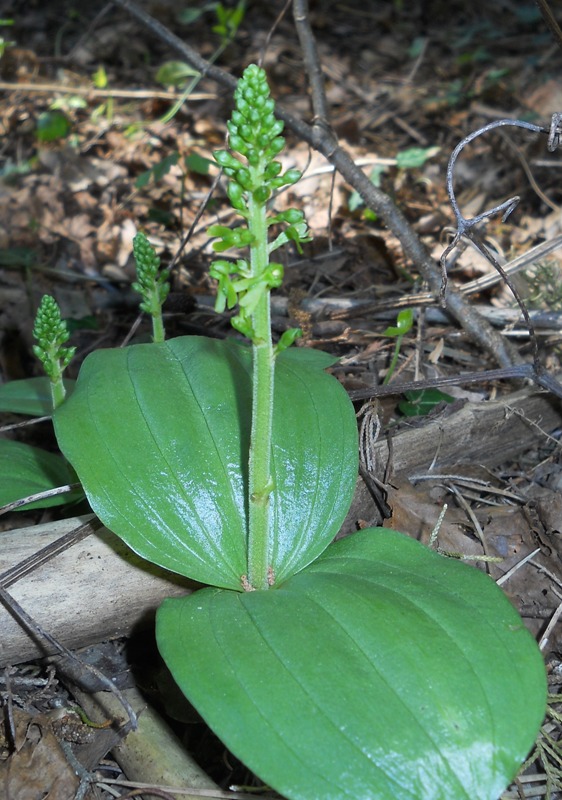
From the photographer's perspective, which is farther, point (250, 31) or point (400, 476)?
point (250, 31)

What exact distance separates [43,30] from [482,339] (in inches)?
244

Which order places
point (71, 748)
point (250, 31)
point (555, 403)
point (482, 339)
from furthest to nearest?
point (250, 31) → point (482, 339) → point (555, 403) → point (71, 748)

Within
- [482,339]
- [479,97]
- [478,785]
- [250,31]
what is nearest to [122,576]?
[478,785]

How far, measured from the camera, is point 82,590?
2066 mm

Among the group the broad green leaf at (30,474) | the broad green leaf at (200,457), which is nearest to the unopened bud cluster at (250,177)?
the broad green leaf at (200,457)

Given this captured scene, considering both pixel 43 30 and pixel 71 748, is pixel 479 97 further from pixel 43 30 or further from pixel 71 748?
pixel 71 748

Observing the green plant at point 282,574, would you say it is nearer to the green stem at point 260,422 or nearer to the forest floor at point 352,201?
the green stem at point 260,422

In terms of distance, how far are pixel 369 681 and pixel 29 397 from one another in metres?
1.83

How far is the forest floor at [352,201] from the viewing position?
2641 mm

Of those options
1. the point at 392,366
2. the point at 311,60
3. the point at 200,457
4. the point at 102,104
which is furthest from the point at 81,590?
the point at 102,104

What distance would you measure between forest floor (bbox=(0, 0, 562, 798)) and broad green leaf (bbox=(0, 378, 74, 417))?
363 mm

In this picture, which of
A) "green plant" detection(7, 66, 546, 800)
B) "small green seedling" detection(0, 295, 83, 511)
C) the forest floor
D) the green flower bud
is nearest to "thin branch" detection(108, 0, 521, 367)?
the forest floor

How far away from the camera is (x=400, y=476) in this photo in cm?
257

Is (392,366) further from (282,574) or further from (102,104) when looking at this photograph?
(102,104)
